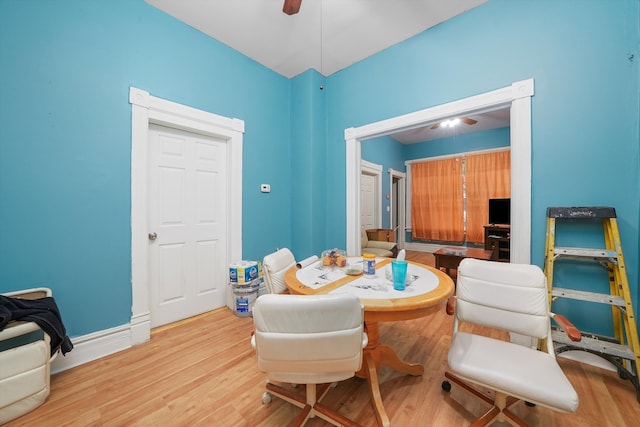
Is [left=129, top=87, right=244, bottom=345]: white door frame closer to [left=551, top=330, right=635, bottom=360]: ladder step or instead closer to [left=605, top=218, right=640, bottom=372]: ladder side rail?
[left=551, top=330, right=635, bottom=360]: ladder step

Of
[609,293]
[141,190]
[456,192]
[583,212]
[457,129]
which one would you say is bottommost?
[609,293]

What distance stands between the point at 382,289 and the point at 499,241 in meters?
4.17

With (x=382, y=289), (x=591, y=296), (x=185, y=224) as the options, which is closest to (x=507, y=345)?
(x=382, y=289)

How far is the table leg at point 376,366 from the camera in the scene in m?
1.24

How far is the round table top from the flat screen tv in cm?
411

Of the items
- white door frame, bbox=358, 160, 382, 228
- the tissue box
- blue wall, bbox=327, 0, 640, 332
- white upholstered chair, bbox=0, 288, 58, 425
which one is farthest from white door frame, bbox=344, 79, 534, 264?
white upholstered chair, bbox=0, 288, 58, 425

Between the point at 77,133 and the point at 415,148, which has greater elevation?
the point at 415,148

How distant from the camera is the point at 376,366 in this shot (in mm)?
1505

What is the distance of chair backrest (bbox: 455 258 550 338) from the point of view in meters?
1.25

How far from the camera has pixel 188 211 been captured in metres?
2.45

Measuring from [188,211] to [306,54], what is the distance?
7.51ft

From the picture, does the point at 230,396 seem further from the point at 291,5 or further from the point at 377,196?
the point at 377,196

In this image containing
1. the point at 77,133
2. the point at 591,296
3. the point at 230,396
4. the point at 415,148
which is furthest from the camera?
the point at 415,148

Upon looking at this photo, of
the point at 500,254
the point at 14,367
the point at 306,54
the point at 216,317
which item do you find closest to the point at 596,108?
the point at 306,54
